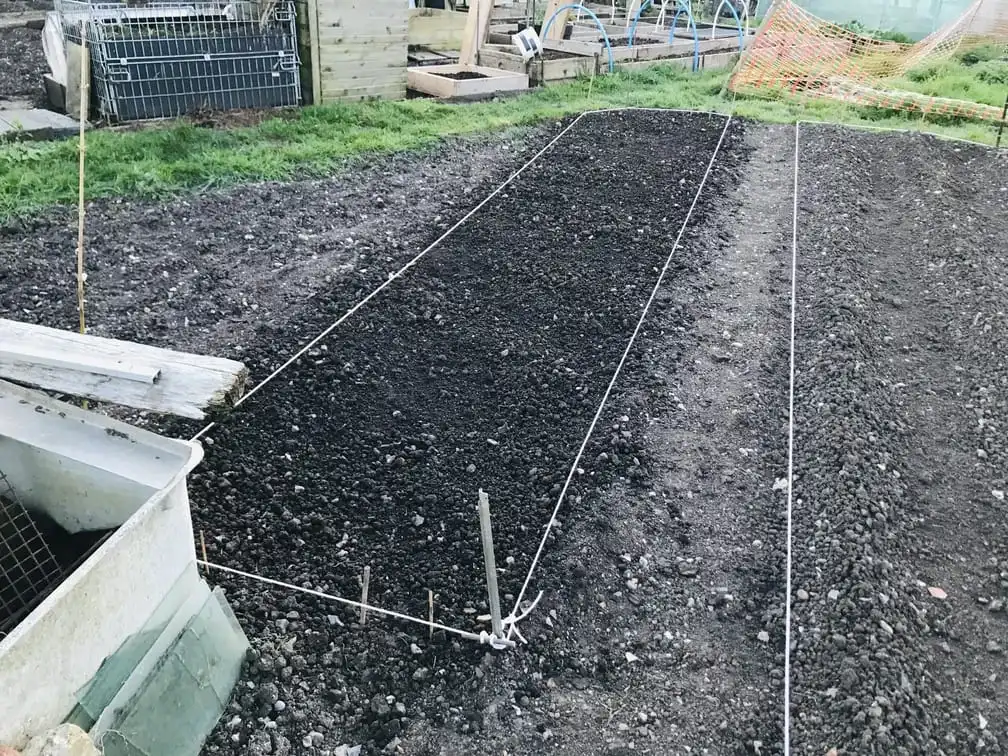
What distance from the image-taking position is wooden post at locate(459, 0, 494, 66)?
9484 mm

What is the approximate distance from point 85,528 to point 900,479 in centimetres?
301

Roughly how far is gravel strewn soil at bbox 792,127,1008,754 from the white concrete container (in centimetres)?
181

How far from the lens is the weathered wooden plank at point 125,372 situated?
1858 mm

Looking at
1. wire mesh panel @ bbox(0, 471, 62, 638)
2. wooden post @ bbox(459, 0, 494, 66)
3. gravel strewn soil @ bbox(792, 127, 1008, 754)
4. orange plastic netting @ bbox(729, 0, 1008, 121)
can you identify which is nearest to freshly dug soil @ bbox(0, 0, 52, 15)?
wooden post @ bbox(459, 0, 494, 66)

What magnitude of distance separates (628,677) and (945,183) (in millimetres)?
5905

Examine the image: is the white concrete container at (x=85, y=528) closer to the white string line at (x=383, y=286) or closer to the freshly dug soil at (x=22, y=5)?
the white string line at (x=383, y=286)

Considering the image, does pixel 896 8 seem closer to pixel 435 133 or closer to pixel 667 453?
pixel 435 133

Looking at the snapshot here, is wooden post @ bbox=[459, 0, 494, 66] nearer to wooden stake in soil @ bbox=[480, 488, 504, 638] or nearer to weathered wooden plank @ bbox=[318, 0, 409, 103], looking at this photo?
weathered wooden plank @ bbox=[318, 0, 409, 103]

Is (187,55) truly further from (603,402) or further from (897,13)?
(897,13)

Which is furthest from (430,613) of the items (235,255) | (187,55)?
(187,55)

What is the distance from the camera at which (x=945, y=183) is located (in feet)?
22.2

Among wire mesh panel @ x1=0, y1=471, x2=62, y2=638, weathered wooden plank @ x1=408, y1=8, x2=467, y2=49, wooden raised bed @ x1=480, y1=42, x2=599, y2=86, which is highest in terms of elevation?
weathered wooden plank @ x1=408, y1=8, x2=467, y2=49

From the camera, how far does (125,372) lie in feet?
6.15

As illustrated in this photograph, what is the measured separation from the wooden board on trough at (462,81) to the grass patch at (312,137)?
12.8 inches
